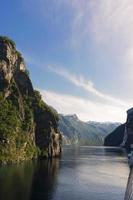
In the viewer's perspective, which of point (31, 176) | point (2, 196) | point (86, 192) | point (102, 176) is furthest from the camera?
point (102, 176)

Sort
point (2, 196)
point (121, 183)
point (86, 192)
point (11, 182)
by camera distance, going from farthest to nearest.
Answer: point (121, 183), point (11, 182), point (86, 192), point (2, 196)

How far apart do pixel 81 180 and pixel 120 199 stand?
1797 inches

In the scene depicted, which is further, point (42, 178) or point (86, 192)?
point (42, 178)

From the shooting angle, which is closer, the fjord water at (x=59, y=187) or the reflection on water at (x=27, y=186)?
the reflection on water at (x=27, y=186)

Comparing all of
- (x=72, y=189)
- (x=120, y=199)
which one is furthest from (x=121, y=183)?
(x=120, y=199)

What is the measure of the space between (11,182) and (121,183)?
44.3 m

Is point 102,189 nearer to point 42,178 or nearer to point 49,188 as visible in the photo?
point 49,188

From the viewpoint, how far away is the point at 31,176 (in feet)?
512

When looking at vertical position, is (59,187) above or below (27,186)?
below

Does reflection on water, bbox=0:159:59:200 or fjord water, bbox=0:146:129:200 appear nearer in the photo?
reflection on water, bbox=0:159:59:200

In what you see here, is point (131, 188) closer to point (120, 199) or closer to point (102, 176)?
point (120, 199)

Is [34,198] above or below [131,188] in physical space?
below

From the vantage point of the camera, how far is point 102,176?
16738cm

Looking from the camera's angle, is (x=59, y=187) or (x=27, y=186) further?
(x=59, y=187)
